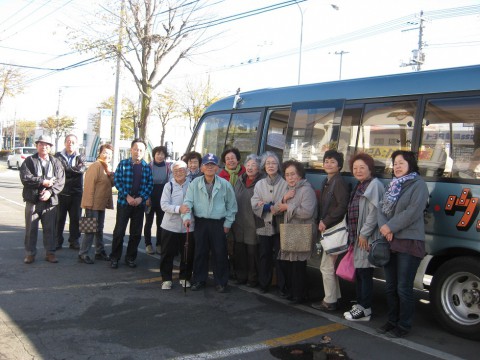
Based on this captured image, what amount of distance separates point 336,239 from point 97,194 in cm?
402

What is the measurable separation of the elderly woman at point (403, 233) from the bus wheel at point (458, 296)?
1.32 ft

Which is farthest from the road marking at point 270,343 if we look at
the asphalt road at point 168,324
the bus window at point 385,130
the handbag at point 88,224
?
the handbag at point 88,224

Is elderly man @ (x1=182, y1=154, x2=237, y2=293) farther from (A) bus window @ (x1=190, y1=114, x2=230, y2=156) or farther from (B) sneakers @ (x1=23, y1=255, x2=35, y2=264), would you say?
(B) sneakers @ (x1=23, y1=255, x2=35, y2=264)

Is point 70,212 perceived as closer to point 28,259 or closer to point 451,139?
point 28,259

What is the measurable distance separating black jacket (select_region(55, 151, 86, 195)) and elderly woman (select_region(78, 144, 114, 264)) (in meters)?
0.65

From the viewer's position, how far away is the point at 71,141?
7680mm

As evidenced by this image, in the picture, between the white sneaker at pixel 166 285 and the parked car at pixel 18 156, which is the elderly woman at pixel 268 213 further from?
the parked car at pixel 18 156

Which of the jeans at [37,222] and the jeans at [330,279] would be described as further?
the jeans at [37,222]

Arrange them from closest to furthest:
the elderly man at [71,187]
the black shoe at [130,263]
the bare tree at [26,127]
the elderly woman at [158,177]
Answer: the black shoe at [130,263]
the elderly man at [71,187]
the elderly woman at [158,177]
the bare tree at [26,127]

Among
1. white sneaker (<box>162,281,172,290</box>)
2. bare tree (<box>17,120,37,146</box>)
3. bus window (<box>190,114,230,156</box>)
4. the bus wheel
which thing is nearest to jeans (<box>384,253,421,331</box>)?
the bus wheel

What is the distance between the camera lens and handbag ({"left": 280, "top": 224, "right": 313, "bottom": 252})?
542 cm

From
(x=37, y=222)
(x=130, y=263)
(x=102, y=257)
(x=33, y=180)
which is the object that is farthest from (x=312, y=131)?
(x=37, y=222)

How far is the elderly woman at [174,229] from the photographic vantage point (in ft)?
19.8

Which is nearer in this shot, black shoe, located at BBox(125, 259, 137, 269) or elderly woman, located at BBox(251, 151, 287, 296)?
elderly woman, located at BBox(251, 151, 287, 296)
